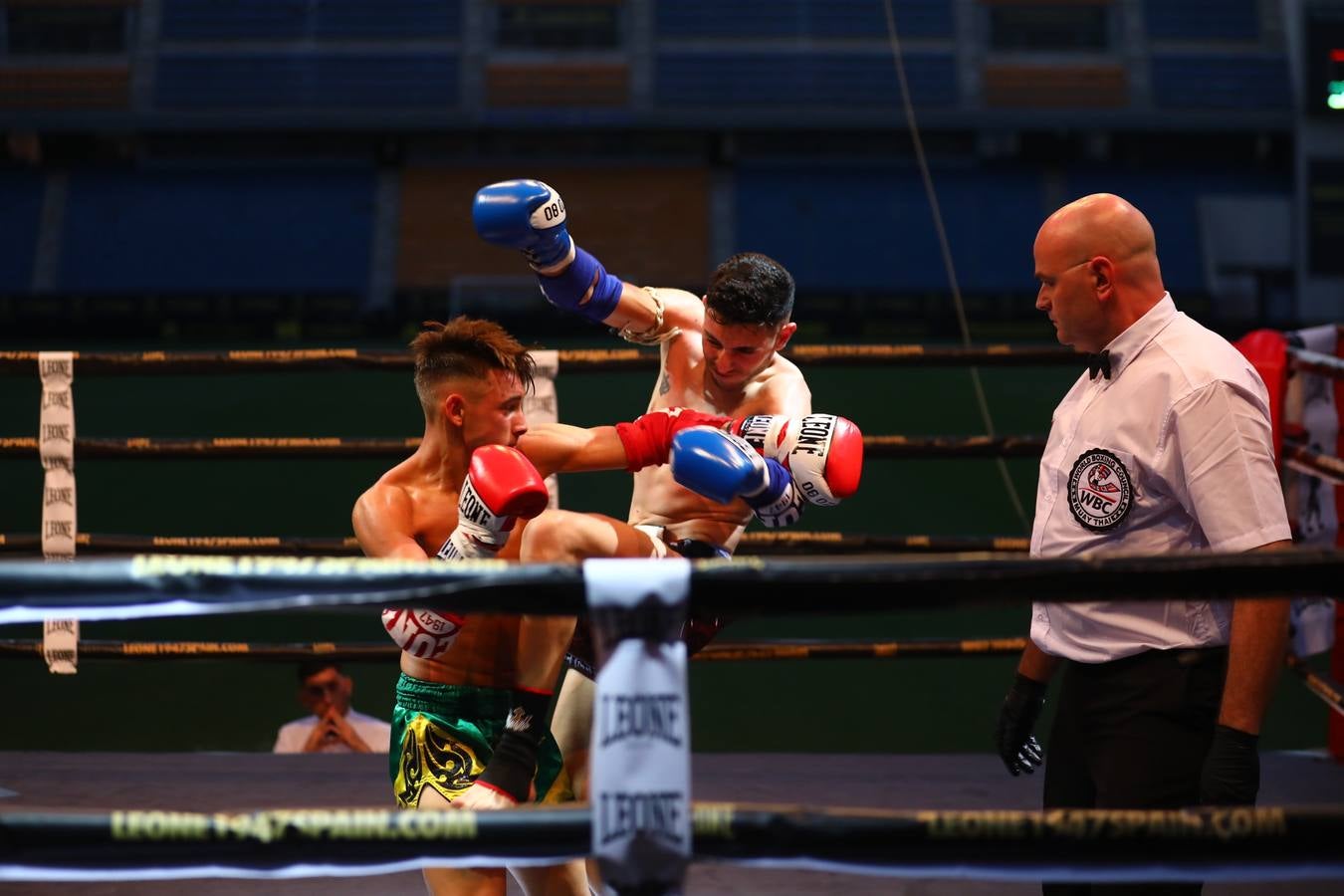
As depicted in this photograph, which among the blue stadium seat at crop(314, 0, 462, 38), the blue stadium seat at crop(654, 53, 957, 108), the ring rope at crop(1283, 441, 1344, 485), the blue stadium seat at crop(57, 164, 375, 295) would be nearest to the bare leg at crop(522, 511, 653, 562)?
the ring rope at crop(1283, 441, 1344, 485)

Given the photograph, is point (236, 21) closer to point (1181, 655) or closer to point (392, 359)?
point (392, 359)

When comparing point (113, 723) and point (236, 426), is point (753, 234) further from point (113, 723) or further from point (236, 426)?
point (113, 723)

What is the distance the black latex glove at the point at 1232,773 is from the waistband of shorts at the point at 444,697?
3.44ft

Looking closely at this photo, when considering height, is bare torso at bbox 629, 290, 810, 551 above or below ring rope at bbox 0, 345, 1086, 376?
below

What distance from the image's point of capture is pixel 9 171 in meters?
19.2

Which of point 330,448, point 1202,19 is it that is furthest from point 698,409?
point 1202,19

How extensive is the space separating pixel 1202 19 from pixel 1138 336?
2073cm

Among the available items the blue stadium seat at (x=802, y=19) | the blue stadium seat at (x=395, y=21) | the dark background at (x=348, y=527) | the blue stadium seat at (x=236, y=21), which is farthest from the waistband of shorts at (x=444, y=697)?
the blue stadium seat at (x=236, y=21)

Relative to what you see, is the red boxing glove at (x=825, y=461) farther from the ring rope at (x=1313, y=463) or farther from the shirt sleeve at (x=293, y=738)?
the shirt sleeve at (x=293, y=738)

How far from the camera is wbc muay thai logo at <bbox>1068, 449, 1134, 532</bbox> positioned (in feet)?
5.97

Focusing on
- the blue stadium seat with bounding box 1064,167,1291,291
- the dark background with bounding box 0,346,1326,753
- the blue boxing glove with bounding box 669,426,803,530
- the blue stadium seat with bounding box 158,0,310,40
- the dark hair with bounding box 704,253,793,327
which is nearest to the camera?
the blue boxing glove with bounding box 669,426,803,530

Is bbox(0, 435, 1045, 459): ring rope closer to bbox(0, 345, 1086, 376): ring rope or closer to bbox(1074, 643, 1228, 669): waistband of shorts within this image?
bbox(0, 345, 1086, 376): ring rope

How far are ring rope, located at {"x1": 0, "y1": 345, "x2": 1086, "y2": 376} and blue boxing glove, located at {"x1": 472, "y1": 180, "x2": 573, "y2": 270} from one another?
2.56ft

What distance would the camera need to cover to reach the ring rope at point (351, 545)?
3426 mm
